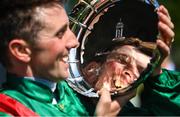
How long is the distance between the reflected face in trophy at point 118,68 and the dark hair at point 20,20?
0.28 metres

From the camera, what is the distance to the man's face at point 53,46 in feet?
6.14

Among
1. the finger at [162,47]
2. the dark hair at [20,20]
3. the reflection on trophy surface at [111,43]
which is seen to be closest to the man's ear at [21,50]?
the dark hair at [20,20]

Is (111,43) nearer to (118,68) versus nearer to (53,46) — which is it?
(118,68)

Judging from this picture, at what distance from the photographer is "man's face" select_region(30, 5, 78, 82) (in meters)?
1.87

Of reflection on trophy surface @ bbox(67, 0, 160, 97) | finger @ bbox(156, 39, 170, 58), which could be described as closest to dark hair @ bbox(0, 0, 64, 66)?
reflection on trophy surface @ bbox(67, 0, 160, 97)

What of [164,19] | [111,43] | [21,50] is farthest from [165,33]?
[21,50]

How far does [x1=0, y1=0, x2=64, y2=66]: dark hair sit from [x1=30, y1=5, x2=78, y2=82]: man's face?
0.02 metres

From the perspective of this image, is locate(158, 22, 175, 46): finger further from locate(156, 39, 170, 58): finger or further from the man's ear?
the man's ear

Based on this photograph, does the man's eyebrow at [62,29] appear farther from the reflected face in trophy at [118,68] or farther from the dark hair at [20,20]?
the reflected face in trophy at [118,68]

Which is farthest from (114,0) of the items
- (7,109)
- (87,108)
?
(7,109)

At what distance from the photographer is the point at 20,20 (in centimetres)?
186

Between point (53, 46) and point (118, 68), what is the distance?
0.88 feet

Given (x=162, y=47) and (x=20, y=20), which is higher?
(x=20, y=20)

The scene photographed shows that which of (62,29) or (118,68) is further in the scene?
(118,68)
